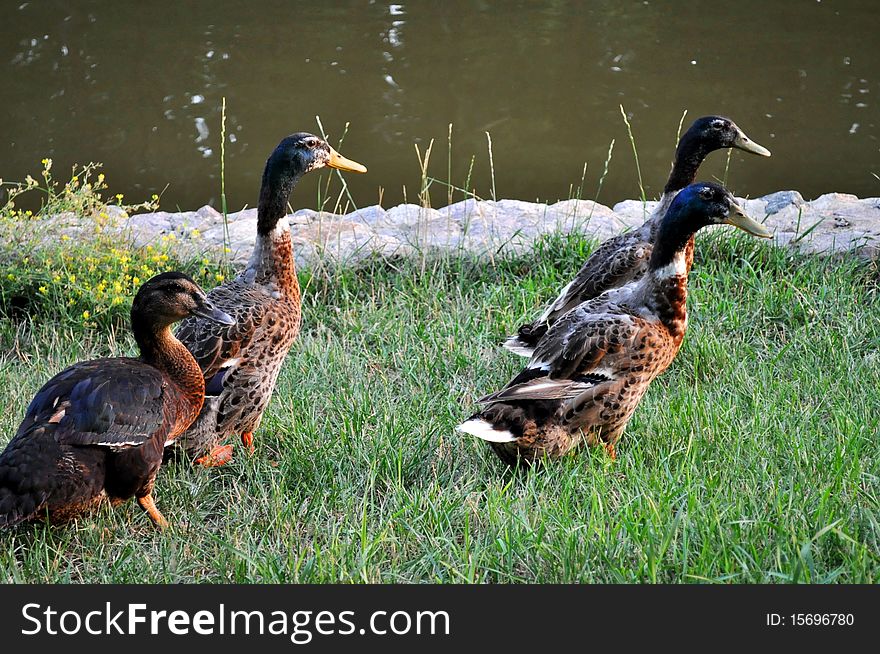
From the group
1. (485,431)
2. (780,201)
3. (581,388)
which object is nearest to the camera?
(485,431)

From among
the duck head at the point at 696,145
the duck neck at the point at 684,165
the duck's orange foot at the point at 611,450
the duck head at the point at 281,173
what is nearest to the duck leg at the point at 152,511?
the duck head at the point at 281,173

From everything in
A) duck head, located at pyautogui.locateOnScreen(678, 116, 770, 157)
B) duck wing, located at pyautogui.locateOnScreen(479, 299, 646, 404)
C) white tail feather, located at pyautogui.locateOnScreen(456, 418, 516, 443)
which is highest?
duck head, located at pyautogui.locateOnScreen(678, 116, 770, 157)

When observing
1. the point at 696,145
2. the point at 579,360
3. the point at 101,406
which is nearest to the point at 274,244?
the point at 101,406

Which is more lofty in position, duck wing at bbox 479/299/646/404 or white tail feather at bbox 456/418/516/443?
duck wing at bbox 479/299/646/404

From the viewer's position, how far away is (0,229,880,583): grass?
117 inches

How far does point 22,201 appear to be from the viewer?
7605 mm

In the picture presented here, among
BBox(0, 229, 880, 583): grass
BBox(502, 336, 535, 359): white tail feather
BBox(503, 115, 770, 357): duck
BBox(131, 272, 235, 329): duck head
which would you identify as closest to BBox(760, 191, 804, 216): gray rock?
BBox(0, 229, 880, 583): grass

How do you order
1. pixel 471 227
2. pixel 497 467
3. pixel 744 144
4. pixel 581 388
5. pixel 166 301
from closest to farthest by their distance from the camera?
pixel 166 301 < pixel 581 388 < pixel 497 467 < pixel 744 144 < pixel 471 227

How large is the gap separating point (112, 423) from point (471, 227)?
122 inches

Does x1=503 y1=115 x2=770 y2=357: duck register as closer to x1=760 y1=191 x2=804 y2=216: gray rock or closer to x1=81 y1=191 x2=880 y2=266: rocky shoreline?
x1=81 y1=191 x2=880 y2=266: rocky shoreline

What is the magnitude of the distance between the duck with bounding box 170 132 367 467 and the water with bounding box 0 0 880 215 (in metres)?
2.82

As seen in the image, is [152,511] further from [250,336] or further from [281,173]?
[281,173]

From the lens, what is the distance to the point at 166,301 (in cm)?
329

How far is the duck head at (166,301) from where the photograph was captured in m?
3.28
